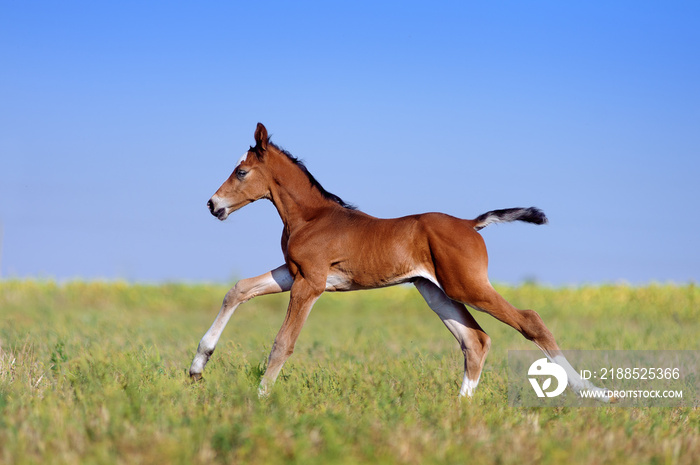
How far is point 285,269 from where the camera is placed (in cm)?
759

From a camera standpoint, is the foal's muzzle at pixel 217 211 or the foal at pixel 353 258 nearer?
the foal at pixel 353 258

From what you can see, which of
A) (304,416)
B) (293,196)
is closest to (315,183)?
(293,196)

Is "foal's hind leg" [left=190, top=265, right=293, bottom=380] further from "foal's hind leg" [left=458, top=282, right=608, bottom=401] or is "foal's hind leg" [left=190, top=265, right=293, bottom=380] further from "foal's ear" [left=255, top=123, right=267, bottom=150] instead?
"foal's hind leg" [left=458, top=282, right=608, bottom=401]

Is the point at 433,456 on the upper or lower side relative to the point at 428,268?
lower

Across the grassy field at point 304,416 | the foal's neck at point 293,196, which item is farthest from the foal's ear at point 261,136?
Result: the grassy field at point 304,416

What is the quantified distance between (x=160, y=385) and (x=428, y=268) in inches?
111

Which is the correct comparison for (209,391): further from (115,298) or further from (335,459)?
(115,298)

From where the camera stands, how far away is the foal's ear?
7.55 metres

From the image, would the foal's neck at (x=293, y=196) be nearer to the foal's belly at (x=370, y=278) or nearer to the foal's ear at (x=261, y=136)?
the foal's ear at (x=261, y=136)

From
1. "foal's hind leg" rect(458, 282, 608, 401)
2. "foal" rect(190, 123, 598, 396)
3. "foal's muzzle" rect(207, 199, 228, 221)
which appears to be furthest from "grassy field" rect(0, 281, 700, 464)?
"foal's muzzle" rect(207, 199, 228, 221)

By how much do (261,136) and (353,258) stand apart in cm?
170

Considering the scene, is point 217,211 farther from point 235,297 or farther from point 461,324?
point 461,324

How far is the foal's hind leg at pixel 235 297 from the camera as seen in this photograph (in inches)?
290

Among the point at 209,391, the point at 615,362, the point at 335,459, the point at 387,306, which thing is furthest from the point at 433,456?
the point at 387,306
